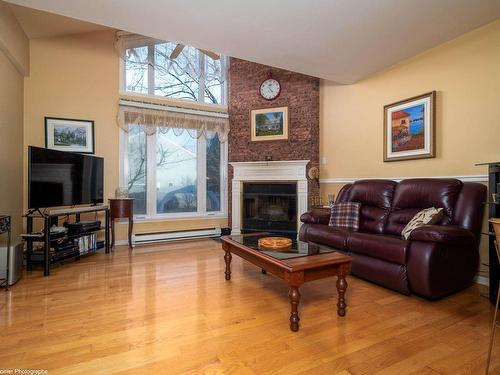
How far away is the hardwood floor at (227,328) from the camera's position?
1.43 metres

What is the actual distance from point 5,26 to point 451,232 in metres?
4.78

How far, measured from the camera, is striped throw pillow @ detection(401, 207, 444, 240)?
245 cm

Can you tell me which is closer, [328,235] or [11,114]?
[328,235]

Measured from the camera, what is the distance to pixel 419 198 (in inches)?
112

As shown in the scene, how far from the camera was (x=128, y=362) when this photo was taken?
1439 mm

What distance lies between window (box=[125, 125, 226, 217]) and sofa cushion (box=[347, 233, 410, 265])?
3002 mm

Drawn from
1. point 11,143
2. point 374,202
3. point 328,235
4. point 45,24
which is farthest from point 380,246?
point 45,24

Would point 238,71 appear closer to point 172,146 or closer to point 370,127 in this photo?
point 172,146

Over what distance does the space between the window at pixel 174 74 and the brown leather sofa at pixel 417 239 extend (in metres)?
3.34

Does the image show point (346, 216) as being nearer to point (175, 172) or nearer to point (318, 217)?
point (318, 217)

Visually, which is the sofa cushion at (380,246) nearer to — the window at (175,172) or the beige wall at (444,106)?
the beige wall at (444,106)

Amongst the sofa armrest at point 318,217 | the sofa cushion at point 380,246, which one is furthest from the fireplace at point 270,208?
the sofa cushion at point 380,246

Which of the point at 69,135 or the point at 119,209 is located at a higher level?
the point at 69,135

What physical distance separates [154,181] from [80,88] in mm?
1780
